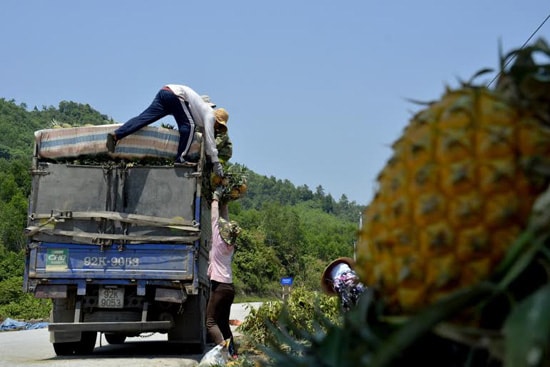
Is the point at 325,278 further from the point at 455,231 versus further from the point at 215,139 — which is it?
the point at 455,231

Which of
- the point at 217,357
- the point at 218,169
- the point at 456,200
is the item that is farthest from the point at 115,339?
the point at 456,200

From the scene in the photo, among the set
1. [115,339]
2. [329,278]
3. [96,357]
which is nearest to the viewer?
[329,278]

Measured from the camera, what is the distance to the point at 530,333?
3.03 feet

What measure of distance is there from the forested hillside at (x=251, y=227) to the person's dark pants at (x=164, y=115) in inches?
55.9

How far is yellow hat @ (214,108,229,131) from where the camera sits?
10547mm

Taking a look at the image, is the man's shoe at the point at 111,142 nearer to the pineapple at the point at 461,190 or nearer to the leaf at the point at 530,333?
the pineapple at the point at 461,190

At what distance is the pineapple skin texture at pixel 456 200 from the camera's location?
1099 millimetres

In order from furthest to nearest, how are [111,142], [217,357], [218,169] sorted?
[218,169], [111,142], [217,357]

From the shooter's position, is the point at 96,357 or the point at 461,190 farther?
the point at 96,357

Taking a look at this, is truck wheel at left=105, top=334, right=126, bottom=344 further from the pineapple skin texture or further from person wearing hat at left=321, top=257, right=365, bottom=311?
the pineapple skin texture

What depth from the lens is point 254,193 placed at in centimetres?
16450

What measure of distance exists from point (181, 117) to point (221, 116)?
917 millimetres

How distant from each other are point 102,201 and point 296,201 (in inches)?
6412

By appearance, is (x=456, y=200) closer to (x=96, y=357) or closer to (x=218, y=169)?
(x=218, y=169)
